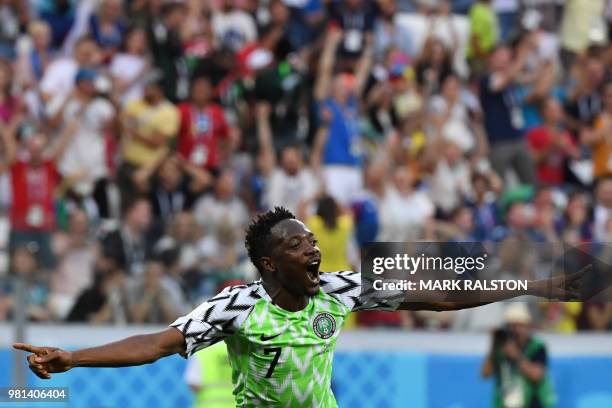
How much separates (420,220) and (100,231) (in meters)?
3.02

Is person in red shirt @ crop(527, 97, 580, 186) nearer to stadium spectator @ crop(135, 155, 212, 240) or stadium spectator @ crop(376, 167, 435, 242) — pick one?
stadium spectator @ crop(376, 167, 435, 242)

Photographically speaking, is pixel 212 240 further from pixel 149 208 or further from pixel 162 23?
pixel 162 23

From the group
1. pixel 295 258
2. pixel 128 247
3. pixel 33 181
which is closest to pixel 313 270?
pixel 295 258

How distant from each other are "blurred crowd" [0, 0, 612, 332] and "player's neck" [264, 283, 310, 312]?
5.27 meters

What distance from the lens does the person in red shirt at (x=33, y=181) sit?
11.7 m

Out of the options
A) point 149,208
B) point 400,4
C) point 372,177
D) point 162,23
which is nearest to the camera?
point 149,208

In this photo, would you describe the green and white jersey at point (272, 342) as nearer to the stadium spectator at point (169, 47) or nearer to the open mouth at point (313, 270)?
the open mouth at point (313, 270)

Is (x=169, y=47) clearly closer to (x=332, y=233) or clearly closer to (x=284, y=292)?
(x=332, y=233)

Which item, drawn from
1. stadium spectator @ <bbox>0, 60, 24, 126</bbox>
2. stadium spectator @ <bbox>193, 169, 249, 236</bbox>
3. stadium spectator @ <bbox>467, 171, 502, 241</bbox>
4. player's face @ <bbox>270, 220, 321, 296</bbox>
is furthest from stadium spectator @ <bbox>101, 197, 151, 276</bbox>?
player's face @ <bbox>270, 220, 321, 296</bbox>

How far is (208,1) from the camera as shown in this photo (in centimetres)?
1497

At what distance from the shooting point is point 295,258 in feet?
18.7

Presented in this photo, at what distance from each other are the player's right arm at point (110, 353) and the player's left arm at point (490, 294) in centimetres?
110

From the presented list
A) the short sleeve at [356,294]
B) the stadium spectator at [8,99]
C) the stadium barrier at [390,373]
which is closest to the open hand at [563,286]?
the short sleeve at [356,294]

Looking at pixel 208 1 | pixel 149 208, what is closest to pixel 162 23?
pixel 208 1
